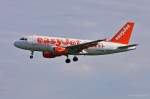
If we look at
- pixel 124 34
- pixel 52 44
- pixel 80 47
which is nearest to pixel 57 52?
pixel 52 44

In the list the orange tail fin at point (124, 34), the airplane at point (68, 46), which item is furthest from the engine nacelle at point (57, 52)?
the orange tail fin at point (124, 34)

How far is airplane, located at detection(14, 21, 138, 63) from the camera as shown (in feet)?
470

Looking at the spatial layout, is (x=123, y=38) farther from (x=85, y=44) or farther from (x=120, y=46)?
(x=85, y=44)

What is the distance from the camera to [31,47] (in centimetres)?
14288

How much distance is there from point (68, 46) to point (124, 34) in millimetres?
22285

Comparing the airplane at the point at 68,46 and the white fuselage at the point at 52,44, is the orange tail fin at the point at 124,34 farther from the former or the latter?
the white fuselage at the point at 52,44

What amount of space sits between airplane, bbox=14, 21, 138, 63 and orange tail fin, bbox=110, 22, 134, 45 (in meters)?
0.69

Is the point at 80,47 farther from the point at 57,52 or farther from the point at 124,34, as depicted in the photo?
the point at 124,34

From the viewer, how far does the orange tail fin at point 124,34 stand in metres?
161

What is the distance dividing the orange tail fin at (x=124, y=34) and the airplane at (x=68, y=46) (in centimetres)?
69

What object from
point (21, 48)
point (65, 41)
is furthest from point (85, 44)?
point (21, 48)

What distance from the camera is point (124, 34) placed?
6457 inches

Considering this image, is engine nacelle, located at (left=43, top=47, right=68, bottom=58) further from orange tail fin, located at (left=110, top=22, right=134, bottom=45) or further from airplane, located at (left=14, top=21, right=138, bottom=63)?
orange tail fin, located at (left=110, top=22, right=134, bottom=45)

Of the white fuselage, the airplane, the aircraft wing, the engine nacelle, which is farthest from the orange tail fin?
the engine nacelle
